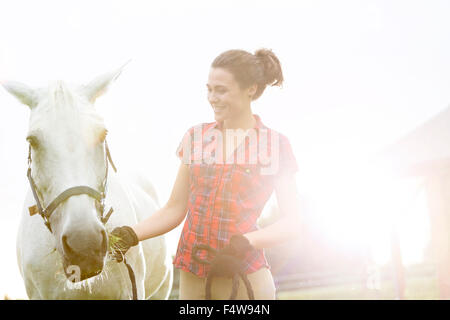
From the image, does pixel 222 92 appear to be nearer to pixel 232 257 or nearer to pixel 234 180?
pixel 234 180

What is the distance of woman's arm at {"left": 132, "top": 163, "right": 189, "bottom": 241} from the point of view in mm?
2307

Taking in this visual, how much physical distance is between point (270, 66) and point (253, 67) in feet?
0.32

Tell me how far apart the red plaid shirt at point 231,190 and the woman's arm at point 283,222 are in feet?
0.18

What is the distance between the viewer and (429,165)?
7.73m

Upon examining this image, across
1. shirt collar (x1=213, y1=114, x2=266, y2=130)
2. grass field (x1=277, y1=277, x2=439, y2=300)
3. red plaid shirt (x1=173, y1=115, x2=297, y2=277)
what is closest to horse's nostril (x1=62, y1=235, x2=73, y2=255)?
red plaid shirt (x1=173, y1=115, x2=297, y2=277)

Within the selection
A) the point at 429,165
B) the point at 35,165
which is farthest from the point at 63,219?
the point at 429,165

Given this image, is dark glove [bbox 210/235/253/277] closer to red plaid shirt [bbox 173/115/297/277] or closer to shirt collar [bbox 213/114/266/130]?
red plaid shirt [bbox 173/115/297/277]

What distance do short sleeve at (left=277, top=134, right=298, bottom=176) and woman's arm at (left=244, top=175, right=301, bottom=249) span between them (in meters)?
0.02

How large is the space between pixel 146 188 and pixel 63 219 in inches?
125

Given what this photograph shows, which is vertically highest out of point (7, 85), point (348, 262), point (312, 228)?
point (7, 85)

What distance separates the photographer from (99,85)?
2.54 metres

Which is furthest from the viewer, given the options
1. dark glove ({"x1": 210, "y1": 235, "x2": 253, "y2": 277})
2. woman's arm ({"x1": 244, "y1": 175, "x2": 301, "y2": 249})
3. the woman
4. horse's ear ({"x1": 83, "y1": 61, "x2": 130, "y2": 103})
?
horse's ear ({"x1": 83, "y1": 61, "x2": 130, "y2": 103})
